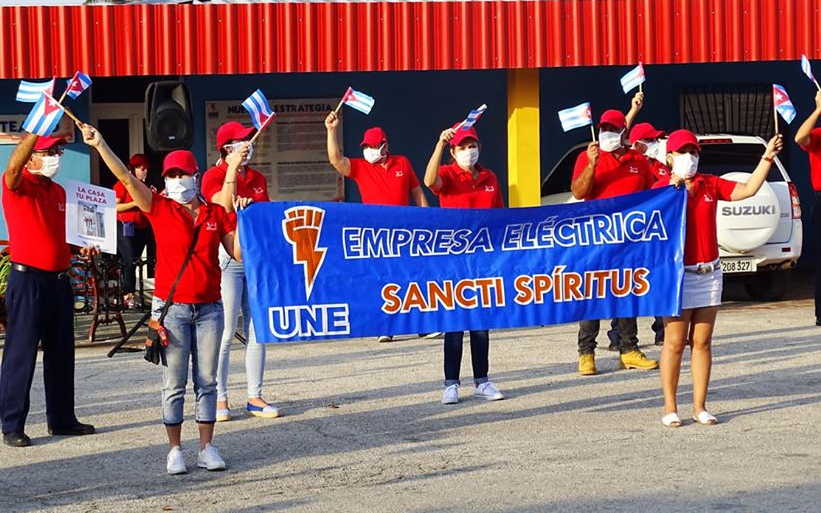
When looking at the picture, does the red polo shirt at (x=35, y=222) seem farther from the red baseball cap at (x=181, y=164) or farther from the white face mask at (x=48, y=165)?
the red baseball cap at (x=181, y=164)

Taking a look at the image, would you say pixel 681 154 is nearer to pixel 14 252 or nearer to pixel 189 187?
pixel 189 187

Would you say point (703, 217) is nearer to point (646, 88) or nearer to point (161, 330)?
point (161, 330)

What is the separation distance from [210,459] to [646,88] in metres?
15.7

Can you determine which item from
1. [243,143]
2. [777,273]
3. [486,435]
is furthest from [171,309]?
[777,273]

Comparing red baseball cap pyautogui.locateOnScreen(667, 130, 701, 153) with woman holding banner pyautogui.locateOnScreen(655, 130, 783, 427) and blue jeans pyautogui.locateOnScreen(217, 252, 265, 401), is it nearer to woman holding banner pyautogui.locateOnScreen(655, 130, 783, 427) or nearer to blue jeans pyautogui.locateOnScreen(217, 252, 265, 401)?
woman holding banner pyautogui.locateOnScreen(655, 130, 783, 427)

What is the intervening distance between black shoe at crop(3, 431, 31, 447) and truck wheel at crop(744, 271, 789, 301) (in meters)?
10.6

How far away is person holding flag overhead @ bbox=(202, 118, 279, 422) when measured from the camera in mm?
10852

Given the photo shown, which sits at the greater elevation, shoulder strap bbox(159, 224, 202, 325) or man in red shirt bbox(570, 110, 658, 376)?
man in red shirt bbox(570, 110, 658, 376)

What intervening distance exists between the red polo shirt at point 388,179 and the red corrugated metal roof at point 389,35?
15.5 feet

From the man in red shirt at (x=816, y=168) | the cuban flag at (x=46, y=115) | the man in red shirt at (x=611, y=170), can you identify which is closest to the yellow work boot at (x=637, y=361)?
the man in red shirt at (x=611, y=170)

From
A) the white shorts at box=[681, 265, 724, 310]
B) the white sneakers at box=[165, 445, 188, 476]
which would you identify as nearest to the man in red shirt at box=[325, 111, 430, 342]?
the white shorts at box=[681, 265, 724, 310]

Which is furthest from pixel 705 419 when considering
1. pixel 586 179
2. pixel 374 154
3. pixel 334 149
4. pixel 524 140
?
pixel 524 140

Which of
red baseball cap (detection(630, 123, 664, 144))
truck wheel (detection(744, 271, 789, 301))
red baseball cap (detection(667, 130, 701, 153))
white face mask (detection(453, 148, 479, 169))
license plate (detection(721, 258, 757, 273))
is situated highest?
red baseball cap (detection(630, 123, 664, 144))

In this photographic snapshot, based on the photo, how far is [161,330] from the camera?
30.4 ft
